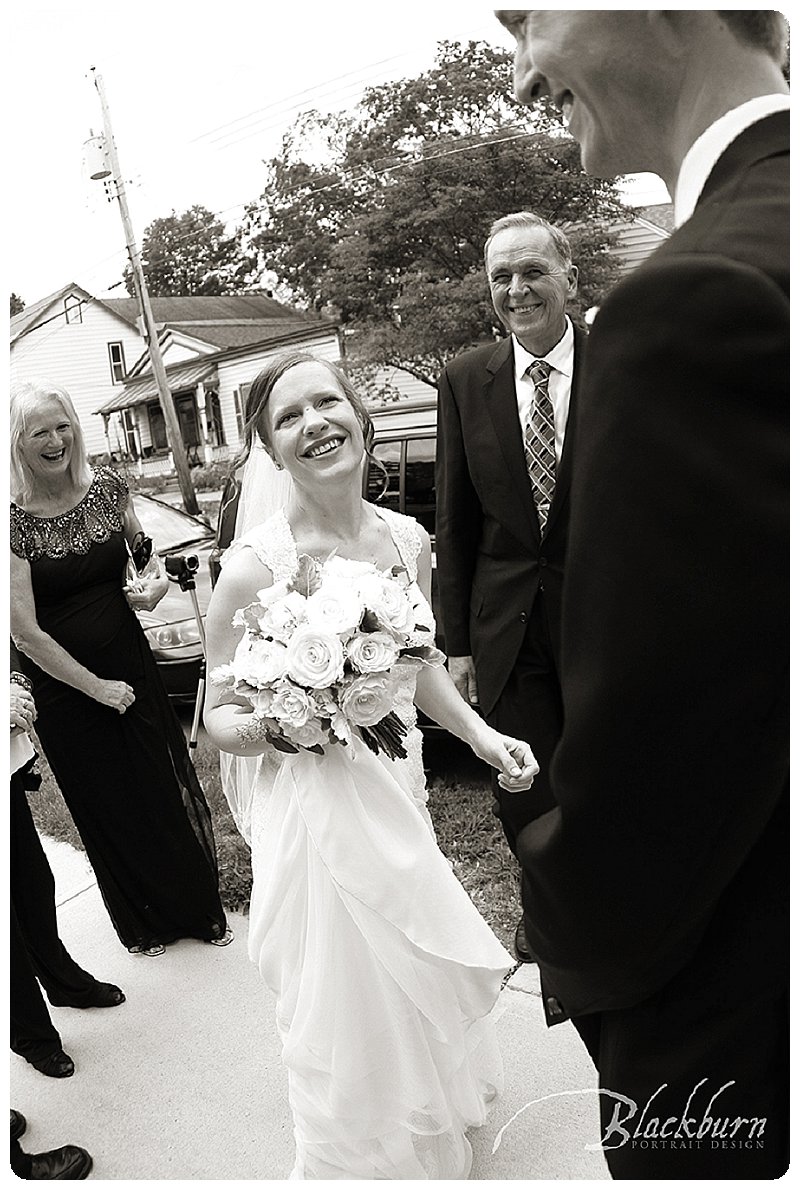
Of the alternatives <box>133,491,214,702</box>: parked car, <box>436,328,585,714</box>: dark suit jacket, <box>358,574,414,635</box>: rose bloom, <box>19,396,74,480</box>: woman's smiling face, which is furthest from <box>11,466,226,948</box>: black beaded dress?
<box>133,491,214,702</box>: parked car

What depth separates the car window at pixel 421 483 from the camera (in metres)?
5.72

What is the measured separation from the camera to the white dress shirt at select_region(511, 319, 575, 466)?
3363 millimetres

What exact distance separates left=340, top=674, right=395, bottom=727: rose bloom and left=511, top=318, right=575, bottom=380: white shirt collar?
1.67 metres

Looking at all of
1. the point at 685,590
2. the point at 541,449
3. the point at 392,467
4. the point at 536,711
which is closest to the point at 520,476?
the point at 541,449

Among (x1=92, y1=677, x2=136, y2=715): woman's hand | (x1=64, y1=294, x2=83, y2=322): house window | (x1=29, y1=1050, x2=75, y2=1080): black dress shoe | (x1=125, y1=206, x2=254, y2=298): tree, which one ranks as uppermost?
(x1=125, y1=206, x2=254, y2=298): tree

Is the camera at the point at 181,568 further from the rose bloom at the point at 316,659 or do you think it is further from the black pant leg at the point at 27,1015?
the rose bloom at the point at 316,659

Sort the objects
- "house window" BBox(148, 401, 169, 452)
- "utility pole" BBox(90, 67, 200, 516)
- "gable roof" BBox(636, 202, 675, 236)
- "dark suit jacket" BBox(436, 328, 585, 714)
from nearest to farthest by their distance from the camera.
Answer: "dark suit jacket" BBox(436, 328, 585, 714)
"utility pole" BBox(90, 67, 200, 516)
"gable roof" BBox(636, 202, 675, 236)
"house window" BBox(148, 401, 169, 452)

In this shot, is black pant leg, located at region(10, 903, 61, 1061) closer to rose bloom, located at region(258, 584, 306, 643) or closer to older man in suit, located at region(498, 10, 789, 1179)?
rose bloom, located at region(258, 584, 306, 643)

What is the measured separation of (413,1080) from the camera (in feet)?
7.70

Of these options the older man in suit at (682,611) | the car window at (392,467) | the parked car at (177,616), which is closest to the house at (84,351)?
the parked car at (177,616)

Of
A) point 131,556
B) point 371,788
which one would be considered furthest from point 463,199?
point 371,788

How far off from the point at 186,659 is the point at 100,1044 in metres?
3.34

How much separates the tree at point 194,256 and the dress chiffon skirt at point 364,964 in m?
33.0
